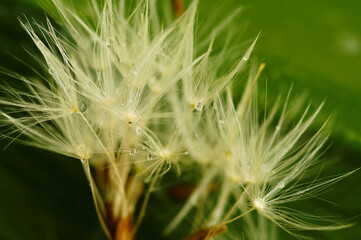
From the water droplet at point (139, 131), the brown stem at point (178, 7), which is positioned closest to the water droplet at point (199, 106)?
the water droplet at point (139, 131)

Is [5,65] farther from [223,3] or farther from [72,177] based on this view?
[223,3]

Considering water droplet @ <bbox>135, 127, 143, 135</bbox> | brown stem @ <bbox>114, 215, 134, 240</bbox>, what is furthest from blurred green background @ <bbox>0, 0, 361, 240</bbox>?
water droplet @ <bbox>135, 127, 143, 135</bbox>

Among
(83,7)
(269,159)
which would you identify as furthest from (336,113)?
(83,7)

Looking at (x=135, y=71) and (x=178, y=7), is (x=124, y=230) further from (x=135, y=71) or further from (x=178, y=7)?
(x=178, y=7)

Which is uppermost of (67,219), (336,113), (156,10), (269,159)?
(156,10)

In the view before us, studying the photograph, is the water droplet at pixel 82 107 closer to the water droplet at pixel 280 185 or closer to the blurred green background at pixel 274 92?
the blurred green background at pixel 274 92

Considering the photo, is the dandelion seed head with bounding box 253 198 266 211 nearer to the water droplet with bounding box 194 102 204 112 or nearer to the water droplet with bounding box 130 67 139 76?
the water droplet with bounding box 194 102 204 112
